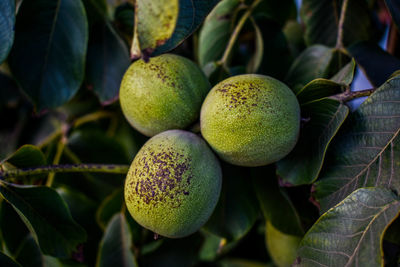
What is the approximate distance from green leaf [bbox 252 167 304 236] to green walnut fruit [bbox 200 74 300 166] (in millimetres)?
174

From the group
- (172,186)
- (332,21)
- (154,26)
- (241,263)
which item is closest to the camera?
(154,26)

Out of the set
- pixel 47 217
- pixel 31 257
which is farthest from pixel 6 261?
pixel 31 257

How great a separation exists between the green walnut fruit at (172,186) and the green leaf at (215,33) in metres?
0.51

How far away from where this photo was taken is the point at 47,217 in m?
0.96

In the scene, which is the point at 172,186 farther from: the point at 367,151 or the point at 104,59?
the point at 104,59

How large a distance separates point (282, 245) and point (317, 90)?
21.7 inches

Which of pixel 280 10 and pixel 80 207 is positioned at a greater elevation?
pixel 280 10

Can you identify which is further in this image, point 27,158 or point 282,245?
point 282,245

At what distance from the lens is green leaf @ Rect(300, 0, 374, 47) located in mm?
1192

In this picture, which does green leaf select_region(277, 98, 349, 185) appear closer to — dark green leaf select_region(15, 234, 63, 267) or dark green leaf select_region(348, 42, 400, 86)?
dark green leaf select_region(348, 42, 400, 86)

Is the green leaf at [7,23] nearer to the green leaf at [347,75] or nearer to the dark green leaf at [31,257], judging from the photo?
the dark green leaf at [31,257]

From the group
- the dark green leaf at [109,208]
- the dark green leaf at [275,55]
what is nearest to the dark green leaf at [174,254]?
the dark green leaf at [109,208]

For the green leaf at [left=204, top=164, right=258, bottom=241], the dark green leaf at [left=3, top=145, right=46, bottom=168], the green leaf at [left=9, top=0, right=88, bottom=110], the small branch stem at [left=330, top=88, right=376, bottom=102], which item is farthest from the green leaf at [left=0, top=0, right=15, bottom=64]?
the small branch stem at [left=330, top=88, right=376, bottom=102]

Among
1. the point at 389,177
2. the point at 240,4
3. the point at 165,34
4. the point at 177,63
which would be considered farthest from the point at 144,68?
the point at 389,177
